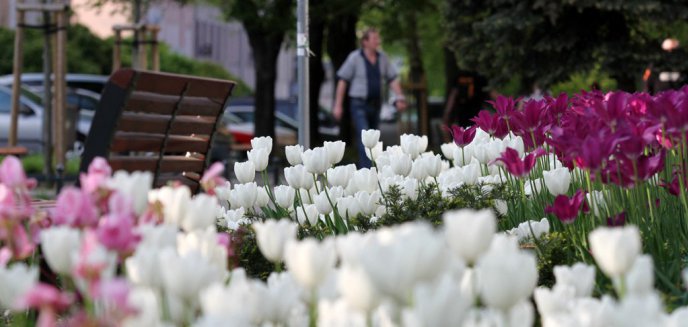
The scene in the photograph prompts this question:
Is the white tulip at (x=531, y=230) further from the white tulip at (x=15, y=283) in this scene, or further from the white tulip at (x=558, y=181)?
the white tulip at (x=15, y=283)

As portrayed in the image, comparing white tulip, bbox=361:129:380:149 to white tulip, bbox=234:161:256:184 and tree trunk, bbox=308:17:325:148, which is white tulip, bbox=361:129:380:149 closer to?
white tulip, bbox=234:161:256:184

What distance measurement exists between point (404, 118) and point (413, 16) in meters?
6.23

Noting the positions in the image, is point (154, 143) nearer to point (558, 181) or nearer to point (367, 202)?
point (367, 202)

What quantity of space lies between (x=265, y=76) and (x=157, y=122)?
22455 mm

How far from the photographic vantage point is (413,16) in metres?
37.0

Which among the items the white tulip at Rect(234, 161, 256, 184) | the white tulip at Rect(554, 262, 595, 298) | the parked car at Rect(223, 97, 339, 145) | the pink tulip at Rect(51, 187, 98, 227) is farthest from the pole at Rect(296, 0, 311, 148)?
the parked car at Rect(223, 97, 339, 145)

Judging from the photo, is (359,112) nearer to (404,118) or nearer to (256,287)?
(256,287)

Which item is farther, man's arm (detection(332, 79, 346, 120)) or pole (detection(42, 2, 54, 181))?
pole (detection(42, 2, 54, 181))

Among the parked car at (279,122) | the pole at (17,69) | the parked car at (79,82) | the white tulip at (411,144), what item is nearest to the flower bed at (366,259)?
the white tulip at (411,144)

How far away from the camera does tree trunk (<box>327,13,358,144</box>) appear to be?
29.8 metres

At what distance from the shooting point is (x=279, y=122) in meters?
31.5

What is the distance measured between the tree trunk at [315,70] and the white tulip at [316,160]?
21.0 meters

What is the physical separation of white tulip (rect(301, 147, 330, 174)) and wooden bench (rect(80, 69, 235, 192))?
640mm

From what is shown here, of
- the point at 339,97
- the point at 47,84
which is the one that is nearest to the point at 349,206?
the point at 339,97
